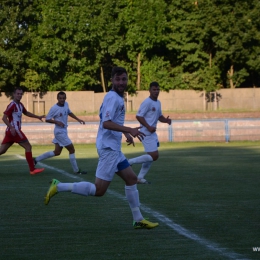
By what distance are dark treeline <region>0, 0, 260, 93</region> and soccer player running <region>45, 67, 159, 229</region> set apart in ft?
170

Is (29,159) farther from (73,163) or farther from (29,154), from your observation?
(73,163)

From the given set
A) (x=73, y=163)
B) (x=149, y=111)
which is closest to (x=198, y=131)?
(x=73, y=163)

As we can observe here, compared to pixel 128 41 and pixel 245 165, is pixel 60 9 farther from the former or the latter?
pixel 245 165

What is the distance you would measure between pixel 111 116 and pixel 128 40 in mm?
55322

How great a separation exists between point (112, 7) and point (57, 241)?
56247mm

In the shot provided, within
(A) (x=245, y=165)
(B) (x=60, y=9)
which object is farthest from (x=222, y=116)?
(A) (x=245, y=165)

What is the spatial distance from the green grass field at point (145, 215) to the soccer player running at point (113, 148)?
0.49 meters

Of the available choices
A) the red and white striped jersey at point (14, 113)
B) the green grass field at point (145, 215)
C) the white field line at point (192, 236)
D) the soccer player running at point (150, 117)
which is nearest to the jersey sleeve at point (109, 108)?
the green grass field at point (145, 215)

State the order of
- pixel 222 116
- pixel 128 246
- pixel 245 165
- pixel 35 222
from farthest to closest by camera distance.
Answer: pixel 222 116 → pixel 245 165 → pixel 35 222 → pixel 128 246

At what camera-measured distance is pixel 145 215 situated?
34.0ft

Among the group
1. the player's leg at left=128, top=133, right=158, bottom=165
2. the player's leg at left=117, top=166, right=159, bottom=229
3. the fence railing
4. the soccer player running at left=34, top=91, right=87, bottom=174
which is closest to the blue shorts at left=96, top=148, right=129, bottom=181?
the player's leg at left=117, top=166, right=159, bottom=229

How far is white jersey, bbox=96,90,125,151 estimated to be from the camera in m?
8.48

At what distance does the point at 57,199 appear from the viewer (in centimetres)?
1248

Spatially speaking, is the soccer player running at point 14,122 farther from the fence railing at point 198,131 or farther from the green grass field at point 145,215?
the fence railing at point 198,131
